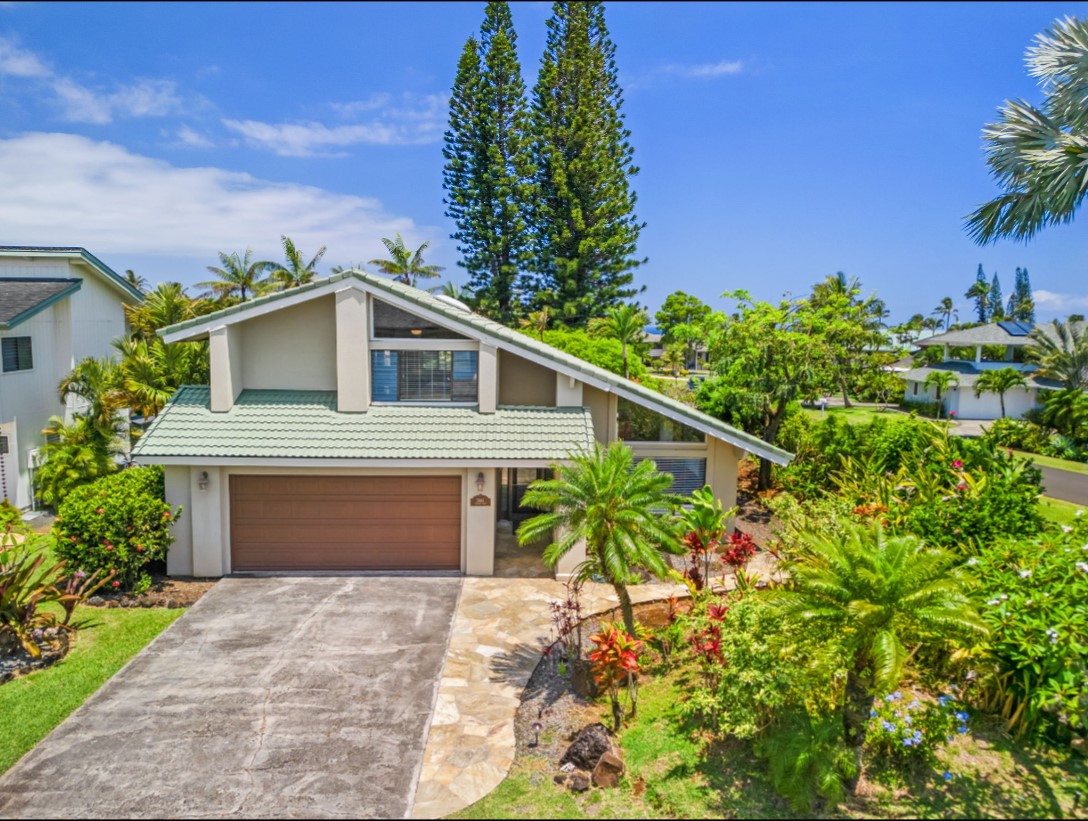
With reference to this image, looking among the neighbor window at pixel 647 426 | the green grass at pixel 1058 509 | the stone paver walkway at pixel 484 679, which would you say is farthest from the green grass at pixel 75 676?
the green grass at pixel 1058 509

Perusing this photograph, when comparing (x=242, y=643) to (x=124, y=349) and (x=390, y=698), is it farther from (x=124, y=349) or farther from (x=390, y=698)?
(x=124, y=349)

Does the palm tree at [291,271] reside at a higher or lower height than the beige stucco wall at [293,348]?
higher

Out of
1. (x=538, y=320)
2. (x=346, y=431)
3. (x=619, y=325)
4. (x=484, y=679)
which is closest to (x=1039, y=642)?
(x=484, y=679)

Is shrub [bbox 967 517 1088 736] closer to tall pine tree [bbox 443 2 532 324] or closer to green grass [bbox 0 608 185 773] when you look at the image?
green grass [bbox 0 608 185 773]

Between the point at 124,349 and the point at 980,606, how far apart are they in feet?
75.1

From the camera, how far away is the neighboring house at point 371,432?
Result: 42.7 ft

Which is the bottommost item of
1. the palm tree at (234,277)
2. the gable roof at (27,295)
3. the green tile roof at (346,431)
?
the green tile roof at (346,431)

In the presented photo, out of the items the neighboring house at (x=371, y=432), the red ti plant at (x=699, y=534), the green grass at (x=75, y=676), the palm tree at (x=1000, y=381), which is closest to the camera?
the green grass at (x=75, y=676)

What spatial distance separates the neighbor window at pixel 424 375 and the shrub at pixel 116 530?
185 inches

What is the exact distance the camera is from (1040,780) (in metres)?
6.60

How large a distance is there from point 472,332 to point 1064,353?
1547 inches

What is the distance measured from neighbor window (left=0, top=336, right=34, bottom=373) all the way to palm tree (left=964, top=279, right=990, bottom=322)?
388 ft

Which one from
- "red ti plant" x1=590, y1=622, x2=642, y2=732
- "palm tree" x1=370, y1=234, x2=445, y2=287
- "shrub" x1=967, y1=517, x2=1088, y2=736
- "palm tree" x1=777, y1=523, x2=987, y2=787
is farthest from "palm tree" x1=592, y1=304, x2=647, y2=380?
"palm tree" x1=777, y1=523, x2=987, y2=787

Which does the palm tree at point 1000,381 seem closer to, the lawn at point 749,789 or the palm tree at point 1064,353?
the palm tree at point 1064,353
